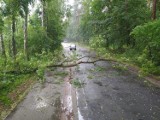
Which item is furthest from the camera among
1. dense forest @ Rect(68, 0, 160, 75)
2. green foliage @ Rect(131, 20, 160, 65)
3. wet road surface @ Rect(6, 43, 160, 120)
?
dense forest @ Rect(68, 0, 160, 75)

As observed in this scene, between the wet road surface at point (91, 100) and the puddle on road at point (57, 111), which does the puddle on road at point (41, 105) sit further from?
the puddle on road at point (57, 111)

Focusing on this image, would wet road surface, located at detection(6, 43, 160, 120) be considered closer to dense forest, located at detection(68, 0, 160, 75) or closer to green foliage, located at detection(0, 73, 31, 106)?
green foliage, located at detection(0, 73, 31, 106)

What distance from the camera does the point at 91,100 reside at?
11500 mm

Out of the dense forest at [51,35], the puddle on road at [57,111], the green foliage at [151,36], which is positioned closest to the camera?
the puddle on road at [57,111]

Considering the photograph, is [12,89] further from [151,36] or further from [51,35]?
[51,35]

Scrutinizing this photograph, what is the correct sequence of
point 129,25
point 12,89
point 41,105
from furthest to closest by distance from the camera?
point 129,25 → point 12,89 → point 41,105

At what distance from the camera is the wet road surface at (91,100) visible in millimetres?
9438

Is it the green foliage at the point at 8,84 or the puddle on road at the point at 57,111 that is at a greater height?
the green foliage at the point at 8,84

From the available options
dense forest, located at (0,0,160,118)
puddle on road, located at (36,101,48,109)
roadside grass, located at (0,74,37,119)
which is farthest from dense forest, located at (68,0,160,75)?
puddle on road, located at (36,101,48,109)

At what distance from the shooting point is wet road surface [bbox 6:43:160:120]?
372 inches

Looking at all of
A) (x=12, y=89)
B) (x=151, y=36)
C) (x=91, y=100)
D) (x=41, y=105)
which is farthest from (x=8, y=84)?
(x=151, y=36)

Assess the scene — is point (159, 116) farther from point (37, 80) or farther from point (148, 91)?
point (37, 80)

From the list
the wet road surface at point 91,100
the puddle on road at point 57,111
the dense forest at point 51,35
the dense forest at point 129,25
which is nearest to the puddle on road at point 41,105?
the wet road surface at point 91,100

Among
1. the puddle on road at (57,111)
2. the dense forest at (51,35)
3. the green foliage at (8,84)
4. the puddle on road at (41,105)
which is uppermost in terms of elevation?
the dense forest at (51,35)
